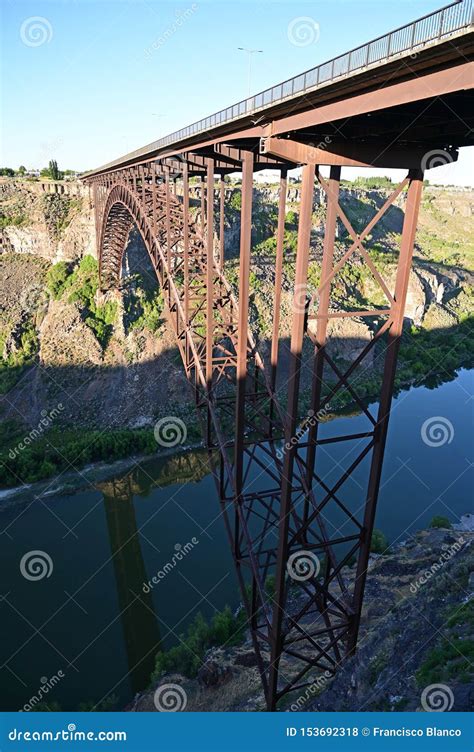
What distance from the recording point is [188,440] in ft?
85.2

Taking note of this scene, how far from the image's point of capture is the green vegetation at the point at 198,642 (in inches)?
508

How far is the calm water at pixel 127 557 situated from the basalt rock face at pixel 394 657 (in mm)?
2208

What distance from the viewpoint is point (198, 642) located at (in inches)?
528

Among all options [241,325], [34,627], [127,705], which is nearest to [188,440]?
[34,627]

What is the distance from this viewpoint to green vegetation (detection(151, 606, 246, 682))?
12914 mm

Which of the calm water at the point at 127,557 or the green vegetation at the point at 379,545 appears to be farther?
the green vegetation at the point at 379,545

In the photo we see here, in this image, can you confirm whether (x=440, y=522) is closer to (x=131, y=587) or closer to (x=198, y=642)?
(x=198, y=642)

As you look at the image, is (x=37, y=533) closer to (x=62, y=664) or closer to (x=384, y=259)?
(x=62, y=664)

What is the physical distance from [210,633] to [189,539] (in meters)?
5.29

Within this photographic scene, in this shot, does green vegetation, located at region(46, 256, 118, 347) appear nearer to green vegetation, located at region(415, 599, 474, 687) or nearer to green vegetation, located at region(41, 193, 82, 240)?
green vegetation, located at region(41, 193, 82, 240)

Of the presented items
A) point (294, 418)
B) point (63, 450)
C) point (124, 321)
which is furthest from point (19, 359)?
point (294, 418)

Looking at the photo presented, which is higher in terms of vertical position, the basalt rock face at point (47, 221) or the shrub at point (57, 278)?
the basalt rock face at point (47, 221)

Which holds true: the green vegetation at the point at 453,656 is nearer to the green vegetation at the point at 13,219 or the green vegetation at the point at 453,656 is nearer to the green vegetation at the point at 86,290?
the green vegetation at the point at 86,290

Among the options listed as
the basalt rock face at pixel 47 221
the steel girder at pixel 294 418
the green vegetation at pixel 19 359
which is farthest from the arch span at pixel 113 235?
the steel girder at pixel 294 418
